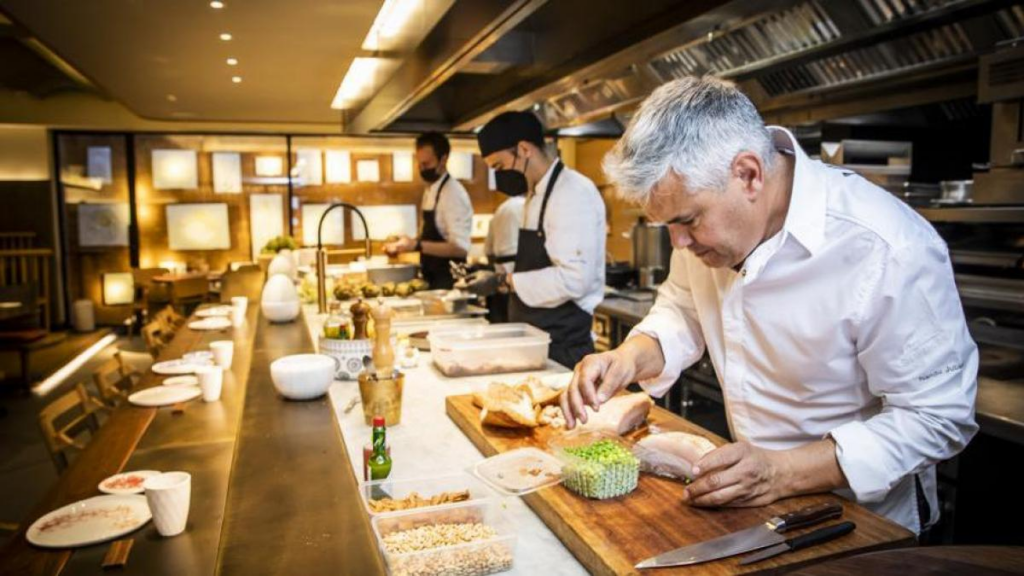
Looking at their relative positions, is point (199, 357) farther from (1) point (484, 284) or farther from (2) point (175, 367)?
(1) point (484, 284)

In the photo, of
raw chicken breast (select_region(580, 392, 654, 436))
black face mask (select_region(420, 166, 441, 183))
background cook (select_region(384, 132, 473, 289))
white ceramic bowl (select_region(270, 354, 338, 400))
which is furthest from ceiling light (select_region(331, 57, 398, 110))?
raw chicken breast (select_region(580, 392, 654, 436))

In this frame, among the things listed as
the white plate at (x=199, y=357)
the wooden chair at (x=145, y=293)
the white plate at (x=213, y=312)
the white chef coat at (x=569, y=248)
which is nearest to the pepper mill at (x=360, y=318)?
the white plate at (x=199, y=357)

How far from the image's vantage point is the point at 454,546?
1.21 metres

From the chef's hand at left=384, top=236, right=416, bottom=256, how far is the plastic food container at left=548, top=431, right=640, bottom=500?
421 cm

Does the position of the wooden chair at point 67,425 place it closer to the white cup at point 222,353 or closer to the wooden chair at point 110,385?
the wooden chair at point 110,385

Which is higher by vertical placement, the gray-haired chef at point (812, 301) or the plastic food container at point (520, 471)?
the gray-haired chef at point (812, 301)

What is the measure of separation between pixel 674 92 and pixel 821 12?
262cm

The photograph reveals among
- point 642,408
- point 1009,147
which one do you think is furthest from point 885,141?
point 642,408

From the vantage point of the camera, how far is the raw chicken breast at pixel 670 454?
5.06ft

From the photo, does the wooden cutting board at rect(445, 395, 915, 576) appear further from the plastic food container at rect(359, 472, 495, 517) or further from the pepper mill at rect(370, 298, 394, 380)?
the pepper mill at rect(370, 298, 394, 380)

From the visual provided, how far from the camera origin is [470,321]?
362 cm

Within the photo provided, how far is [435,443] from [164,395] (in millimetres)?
1197

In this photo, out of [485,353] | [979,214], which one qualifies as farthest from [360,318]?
[979,214]

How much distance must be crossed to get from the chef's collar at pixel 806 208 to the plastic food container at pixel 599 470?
1.87 ft
